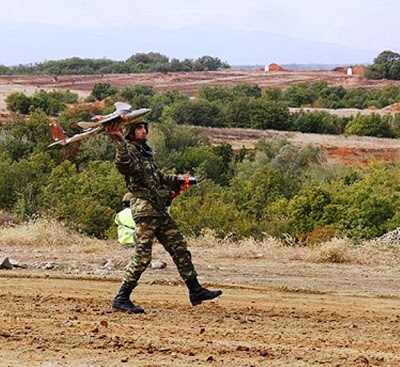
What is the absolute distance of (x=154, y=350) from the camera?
645cm

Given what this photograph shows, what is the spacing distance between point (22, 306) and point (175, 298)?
1599 millimetres

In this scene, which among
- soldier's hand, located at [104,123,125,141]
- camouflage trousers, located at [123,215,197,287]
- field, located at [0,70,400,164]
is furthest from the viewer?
field, located at [0,70,400,164]

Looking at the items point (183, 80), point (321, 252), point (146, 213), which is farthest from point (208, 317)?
point (183, 80)

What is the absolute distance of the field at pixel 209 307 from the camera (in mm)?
6414

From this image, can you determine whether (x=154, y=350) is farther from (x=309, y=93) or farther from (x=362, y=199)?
(x=309, y=93)

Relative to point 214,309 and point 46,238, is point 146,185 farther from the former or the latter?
point 46,238

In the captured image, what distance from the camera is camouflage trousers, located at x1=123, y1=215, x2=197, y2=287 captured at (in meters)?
7.99

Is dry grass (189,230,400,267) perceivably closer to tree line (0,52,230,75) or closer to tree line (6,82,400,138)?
tree line (6,82,400,138)

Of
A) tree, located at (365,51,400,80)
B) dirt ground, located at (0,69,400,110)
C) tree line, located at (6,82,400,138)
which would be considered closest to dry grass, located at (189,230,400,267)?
tree line, located at (6,82,400,138)

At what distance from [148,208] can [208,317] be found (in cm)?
114

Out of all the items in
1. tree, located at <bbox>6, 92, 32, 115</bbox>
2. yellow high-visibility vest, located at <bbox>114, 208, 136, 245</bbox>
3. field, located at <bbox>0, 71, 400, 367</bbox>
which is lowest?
tree, located at <bbox>6, 92, 32, 115</bbox>

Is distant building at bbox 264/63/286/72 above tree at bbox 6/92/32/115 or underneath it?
underneath

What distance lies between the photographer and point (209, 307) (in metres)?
8.30

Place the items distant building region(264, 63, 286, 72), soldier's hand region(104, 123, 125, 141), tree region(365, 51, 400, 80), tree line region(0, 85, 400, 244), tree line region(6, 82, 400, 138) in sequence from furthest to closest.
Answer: distant building region(264, 63, 286, 72)
tree region(365, 51, 400, 80)
tree line region(6, 82, 400, 138)
tree line region(0, 85, 400, 244)
soldier's hand region(104, 123, 125, 141)
